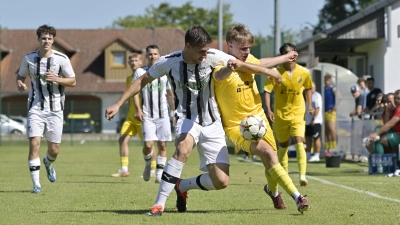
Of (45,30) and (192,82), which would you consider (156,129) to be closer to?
(45,30)

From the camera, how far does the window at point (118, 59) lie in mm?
63625

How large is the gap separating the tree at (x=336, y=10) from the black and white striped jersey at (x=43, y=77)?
5995 centimetres

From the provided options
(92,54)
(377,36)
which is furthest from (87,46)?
(377,36)

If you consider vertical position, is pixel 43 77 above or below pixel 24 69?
below

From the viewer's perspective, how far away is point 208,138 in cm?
854

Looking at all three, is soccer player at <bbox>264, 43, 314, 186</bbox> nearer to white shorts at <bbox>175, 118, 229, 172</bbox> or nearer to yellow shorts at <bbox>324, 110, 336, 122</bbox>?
white shorts at <bbox>175, 118, 229, 172</bbox>

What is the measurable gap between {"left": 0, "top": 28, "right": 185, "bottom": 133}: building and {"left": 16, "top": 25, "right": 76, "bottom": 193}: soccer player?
158 feet

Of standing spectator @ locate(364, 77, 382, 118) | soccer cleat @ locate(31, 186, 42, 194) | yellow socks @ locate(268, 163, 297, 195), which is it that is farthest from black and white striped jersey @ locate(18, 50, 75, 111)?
standing spectator @ locate(364, 77, 382, 118)

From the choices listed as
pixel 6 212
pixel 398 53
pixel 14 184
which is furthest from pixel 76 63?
pixel 6 212

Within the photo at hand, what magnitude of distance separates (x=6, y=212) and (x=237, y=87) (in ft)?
8.99

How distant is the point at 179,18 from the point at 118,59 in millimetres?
34076

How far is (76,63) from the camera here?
2584 inches

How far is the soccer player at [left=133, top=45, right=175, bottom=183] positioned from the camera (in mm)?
14078

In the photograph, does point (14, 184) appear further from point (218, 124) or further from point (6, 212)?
point (218, 124)
